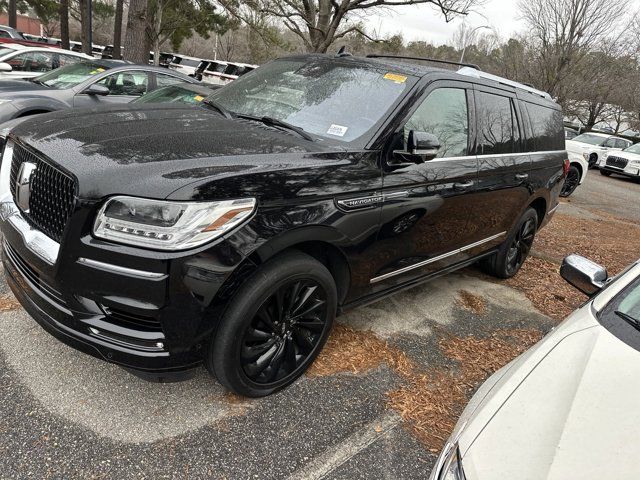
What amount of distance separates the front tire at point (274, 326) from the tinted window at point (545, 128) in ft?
9.77

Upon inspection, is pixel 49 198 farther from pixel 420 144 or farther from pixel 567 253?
pixel 567 253

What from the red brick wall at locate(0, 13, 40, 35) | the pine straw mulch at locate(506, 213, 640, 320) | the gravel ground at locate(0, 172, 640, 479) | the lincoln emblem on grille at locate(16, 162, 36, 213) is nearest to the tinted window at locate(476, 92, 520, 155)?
the pine straw mulch at locate(506, 213, 640, 320)

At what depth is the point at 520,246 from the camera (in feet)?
16.9

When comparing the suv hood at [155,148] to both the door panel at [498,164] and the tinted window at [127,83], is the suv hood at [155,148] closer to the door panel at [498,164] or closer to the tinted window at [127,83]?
the door panel at [498,164]

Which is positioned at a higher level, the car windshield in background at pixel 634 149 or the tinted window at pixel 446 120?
the tinted window at pixel 446 120

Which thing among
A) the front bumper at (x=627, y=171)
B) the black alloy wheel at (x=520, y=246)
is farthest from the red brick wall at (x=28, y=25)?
the black alloy wheel at (x=520, y=246)

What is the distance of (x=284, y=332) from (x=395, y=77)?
1.84m

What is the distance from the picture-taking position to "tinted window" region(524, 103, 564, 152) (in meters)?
4.57

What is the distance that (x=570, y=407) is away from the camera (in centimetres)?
166

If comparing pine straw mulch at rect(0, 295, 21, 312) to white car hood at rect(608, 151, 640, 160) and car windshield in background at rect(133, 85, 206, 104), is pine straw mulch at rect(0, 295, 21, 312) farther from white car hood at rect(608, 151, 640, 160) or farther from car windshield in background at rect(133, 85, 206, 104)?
white car hood at rect(608, 151, 640, 160)

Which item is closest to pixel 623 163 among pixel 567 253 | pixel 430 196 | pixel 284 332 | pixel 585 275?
pixel 567 253

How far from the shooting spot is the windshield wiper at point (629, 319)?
Result: 2.03 meters

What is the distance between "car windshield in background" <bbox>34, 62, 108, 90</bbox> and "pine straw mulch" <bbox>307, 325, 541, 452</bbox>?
20.0 feet

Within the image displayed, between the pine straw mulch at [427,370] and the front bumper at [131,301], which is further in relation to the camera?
the pine straw mulch at [427,370]
